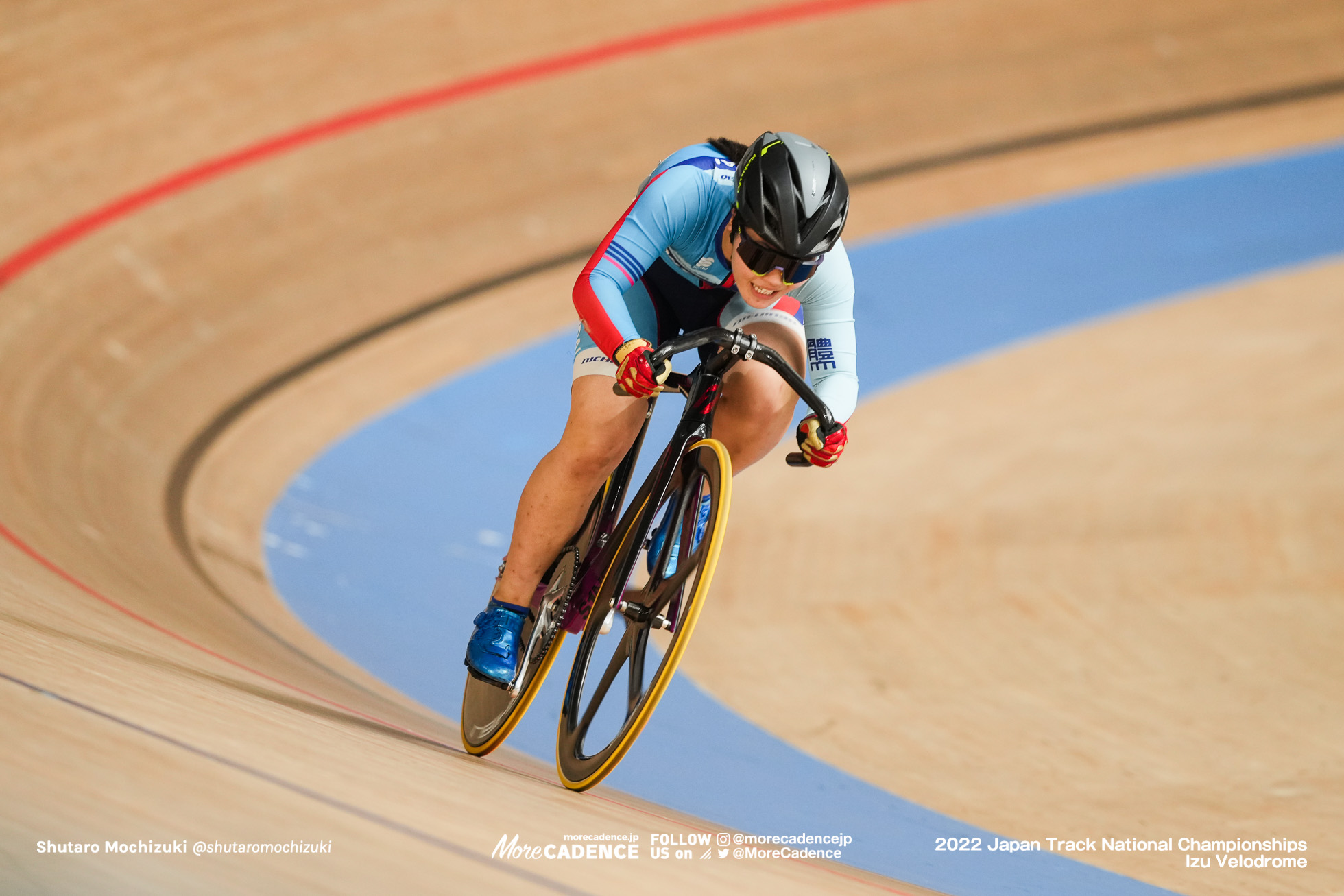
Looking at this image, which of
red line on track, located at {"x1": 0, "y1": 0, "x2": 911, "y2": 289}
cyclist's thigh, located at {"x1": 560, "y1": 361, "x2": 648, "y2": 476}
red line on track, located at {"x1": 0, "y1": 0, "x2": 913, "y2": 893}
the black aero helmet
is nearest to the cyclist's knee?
cyclist's thigh, located at {"x1": 560, "y1": 361, "x2": 648, "y2": 476}

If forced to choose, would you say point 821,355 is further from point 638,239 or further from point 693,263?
point 638,239

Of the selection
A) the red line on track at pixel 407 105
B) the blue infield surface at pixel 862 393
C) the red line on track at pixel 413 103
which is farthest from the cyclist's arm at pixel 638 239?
the red line on track at pixel 413 103

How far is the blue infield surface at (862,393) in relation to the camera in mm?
2541

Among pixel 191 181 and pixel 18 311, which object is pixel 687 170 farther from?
pixel 191 181

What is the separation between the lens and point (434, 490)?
12.8 feet

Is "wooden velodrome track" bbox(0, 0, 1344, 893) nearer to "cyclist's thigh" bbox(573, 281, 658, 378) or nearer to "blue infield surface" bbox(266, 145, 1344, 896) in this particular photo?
"blue infield surface" bbox(266, 145, 1344, 896)

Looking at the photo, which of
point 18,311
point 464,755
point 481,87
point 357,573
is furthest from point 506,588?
point 481,87

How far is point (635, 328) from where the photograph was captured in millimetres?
2225

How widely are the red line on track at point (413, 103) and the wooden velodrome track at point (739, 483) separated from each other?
51 mm

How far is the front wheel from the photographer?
6.48 ft

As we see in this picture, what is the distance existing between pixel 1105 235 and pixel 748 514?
2472 mm

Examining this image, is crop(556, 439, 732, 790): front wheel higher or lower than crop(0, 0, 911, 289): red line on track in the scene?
lower

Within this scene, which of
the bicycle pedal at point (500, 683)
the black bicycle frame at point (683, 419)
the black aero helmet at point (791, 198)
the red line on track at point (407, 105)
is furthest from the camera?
the red line on track at point (407, 105)

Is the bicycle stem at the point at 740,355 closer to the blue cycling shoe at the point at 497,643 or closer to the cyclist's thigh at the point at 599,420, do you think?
the cyclist's thigh at the point at 599,420
